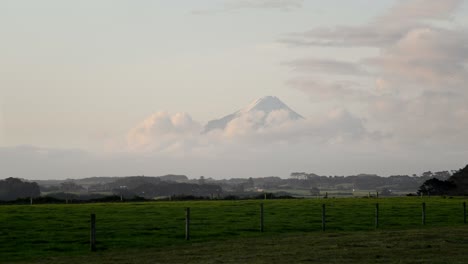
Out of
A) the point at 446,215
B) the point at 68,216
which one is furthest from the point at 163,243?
the point at 446,215

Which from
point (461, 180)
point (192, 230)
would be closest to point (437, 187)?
point (461, 180)

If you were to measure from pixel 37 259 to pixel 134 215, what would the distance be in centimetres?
3740

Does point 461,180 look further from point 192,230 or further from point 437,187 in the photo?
point 192,230

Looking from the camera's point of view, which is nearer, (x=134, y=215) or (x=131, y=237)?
(x=131, y=237)

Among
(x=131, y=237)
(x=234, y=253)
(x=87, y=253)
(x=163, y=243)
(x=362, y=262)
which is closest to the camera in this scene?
(x=362, y=262)

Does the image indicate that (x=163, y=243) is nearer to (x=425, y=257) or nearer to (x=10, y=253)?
(x=10, y=253)

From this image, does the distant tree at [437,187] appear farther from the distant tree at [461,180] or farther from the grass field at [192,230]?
the grass field at [192,230]

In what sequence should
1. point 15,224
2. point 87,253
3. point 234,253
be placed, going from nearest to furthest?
point 234,253 → point 87,253 → point 15,224

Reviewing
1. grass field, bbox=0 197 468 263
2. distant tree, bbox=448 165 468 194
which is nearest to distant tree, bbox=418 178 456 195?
distant tree, bbox=448 165 468 194

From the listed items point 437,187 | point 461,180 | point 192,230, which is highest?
point 461,180

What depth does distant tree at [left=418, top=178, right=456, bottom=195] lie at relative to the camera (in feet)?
559

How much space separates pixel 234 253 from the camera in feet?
123

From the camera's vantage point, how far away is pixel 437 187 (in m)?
174

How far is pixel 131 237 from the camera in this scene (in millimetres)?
50375
